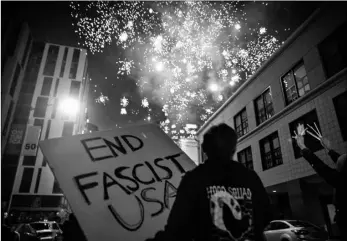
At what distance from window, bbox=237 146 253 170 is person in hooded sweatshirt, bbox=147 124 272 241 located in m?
19.4

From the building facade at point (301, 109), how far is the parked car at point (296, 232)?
352 cm

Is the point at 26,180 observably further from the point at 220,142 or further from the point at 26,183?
the point at 220,142

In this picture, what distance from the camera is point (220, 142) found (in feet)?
5.49

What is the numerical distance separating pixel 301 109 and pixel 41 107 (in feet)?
138

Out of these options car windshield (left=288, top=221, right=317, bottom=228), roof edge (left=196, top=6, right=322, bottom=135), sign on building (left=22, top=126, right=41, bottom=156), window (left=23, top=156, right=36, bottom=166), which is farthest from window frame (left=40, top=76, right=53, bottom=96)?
car windshield (left=288, top=221, right=317, bottom=228)

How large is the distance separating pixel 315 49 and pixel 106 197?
16.3m

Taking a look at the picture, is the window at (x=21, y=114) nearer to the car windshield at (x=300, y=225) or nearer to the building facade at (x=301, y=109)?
the building facade at (x=301, y=109)

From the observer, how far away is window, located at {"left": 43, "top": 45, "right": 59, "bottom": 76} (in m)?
43.0

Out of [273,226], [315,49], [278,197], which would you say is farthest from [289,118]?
[273,226]

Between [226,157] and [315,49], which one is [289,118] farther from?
[226,157]

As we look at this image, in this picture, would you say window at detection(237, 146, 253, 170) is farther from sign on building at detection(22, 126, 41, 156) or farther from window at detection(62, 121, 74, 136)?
window at detection(62, 121, 74, 136)

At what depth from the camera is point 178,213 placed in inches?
56.4

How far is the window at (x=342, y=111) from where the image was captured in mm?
11953

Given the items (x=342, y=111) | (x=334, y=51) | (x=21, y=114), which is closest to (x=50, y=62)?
(x=21, y=114)
